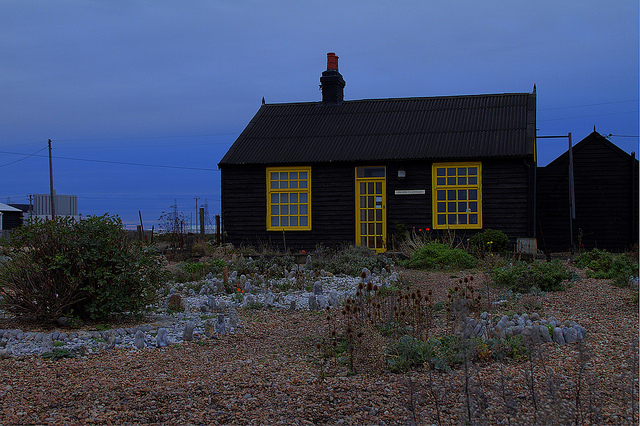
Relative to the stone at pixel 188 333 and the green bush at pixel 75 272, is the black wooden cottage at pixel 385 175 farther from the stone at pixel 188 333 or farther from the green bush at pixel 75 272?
the stone at pixel 188 333

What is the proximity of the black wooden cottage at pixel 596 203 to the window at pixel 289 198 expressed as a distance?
6.10 meters

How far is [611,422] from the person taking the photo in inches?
111

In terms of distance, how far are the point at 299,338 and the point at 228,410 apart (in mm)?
1789

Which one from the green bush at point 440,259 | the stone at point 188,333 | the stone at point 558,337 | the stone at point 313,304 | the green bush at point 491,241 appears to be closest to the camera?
the stone at point 558,337

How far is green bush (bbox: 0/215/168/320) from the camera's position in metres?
5.36

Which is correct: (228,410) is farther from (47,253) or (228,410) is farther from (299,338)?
(47,253)

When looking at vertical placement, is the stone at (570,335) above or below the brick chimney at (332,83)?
below

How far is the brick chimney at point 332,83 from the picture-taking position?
17078 mm

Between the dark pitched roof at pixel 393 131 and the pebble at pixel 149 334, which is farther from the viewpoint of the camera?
the dark pitched roof at pixel 393 131

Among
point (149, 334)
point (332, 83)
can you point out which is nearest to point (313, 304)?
point (149, 334)

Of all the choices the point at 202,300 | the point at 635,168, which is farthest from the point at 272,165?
the point at 635,168

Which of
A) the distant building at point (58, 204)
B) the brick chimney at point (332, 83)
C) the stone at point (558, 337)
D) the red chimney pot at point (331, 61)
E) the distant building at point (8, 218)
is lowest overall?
the stone at point (558, 337)

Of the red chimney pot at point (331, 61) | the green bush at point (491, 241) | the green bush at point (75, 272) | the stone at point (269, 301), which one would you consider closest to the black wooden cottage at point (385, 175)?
the green bush at point (491, 241)

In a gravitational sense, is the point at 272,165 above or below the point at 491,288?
above
